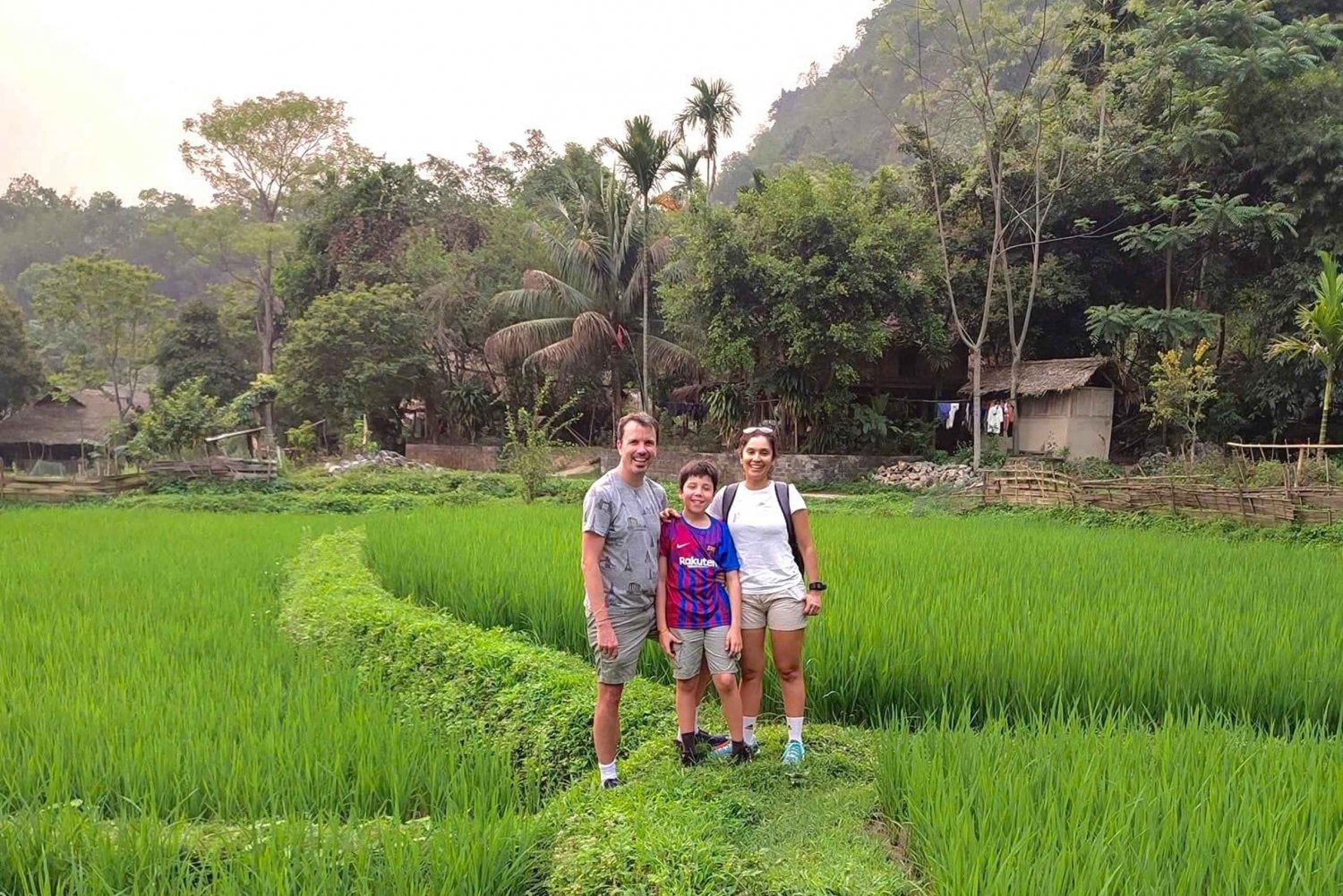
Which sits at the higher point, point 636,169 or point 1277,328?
point 636,169

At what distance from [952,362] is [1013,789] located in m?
17.8

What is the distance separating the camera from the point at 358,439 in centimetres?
2075

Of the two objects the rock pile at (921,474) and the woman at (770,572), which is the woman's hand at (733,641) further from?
the rock pile at (921,474)

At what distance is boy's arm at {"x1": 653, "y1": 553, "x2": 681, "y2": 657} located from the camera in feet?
9.23

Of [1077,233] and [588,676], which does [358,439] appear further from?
[588,676]

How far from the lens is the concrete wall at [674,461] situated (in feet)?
53.5

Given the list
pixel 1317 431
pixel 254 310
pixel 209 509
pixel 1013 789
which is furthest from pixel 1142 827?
pixel 254 310

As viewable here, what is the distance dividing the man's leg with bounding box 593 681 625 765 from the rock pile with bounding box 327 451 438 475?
47.9ft

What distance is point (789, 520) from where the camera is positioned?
295 cm

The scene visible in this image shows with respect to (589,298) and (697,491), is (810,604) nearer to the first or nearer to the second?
(697,491)

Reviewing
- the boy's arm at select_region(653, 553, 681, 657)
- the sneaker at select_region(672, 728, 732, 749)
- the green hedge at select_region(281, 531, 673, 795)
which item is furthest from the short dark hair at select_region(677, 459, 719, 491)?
the green hedge at select_region(281, 531, 673, 795)

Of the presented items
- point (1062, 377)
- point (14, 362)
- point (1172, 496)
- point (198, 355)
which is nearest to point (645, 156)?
point (1062, 377)

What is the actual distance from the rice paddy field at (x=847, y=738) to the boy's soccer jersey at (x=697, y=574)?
0.60m

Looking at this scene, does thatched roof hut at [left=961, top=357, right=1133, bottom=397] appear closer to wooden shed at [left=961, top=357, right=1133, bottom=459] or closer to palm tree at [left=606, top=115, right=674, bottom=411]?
wooden shed at [left=961, top=357, right=1133, bottom=459]
